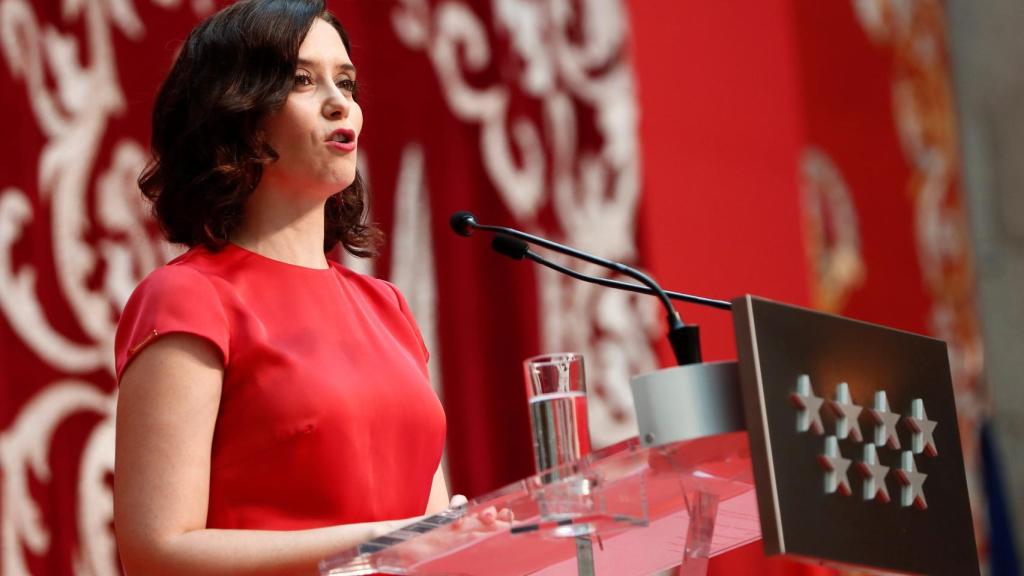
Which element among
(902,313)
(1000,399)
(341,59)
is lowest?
(1000,399)

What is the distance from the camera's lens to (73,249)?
263 cm

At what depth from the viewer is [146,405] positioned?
1.64m

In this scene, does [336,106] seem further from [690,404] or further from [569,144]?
[569,144]

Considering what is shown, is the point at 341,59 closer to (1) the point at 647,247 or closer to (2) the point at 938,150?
(1) the point at 647,247

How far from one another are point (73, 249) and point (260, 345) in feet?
3.43

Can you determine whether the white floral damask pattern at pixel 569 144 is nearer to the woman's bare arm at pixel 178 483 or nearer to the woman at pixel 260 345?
the woman at pixel 260 345

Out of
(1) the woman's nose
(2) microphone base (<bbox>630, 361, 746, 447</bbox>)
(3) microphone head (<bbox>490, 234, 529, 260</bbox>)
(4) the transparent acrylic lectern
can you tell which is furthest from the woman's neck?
(2) microphone base (<bbox>630, 361, 746, 447</bbox>)

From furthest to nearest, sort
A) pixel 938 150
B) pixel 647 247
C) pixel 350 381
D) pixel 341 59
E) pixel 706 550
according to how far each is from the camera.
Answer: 1. pixel 938 150
2. pixel 647 247
3. pixel 341 59
4. pixel 350 381
5. pixel 706 550

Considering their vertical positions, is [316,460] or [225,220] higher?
[225,220]

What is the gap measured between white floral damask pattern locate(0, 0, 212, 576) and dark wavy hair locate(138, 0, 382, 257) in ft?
2.58

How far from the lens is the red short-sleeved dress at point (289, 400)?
1692 millimetres

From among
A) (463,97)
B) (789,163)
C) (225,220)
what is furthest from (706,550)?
(789,163)

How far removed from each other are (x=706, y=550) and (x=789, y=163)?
2621mm

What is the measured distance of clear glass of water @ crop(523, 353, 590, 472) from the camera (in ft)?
4.50
